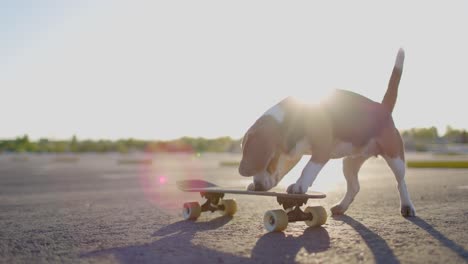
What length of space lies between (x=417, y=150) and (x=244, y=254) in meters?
76.6

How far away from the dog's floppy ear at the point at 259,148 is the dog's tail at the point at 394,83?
2117mm

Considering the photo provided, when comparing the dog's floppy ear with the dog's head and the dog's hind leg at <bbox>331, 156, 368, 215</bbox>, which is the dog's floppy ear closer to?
the dog's head

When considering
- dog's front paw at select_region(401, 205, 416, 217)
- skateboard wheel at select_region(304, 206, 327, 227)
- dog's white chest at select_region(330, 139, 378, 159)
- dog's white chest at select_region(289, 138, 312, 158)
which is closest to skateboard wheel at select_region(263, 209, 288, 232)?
skateboard wheel at select_region(304, 206, 327, 227)

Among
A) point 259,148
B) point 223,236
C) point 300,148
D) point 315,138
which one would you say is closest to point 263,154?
point 259,148

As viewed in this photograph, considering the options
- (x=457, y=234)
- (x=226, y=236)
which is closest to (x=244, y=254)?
(x=226, y=236)

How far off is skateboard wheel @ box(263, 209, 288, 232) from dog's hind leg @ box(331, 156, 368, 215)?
170 cm

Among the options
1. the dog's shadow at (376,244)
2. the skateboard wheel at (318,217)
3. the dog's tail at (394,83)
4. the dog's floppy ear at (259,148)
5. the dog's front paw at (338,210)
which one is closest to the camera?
the dog's shadow at (376,244)

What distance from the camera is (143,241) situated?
4910 mm

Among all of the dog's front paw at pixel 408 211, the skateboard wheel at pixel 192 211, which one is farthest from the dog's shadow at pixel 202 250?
the dog's front paw at pixel 408 211

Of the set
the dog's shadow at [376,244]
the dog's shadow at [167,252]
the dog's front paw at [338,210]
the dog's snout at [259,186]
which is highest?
the dog's snout at [259,186]

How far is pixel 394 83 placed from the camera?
6590 mm

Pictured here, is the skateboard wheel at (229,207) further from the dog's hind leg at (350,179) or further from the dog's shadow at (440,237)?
the dog's shadow at (440,237)

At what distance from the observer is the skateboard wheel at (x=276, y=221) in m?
5.22

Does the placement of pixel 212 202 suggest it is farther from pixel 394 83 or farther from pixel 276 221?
pixel 394 83
